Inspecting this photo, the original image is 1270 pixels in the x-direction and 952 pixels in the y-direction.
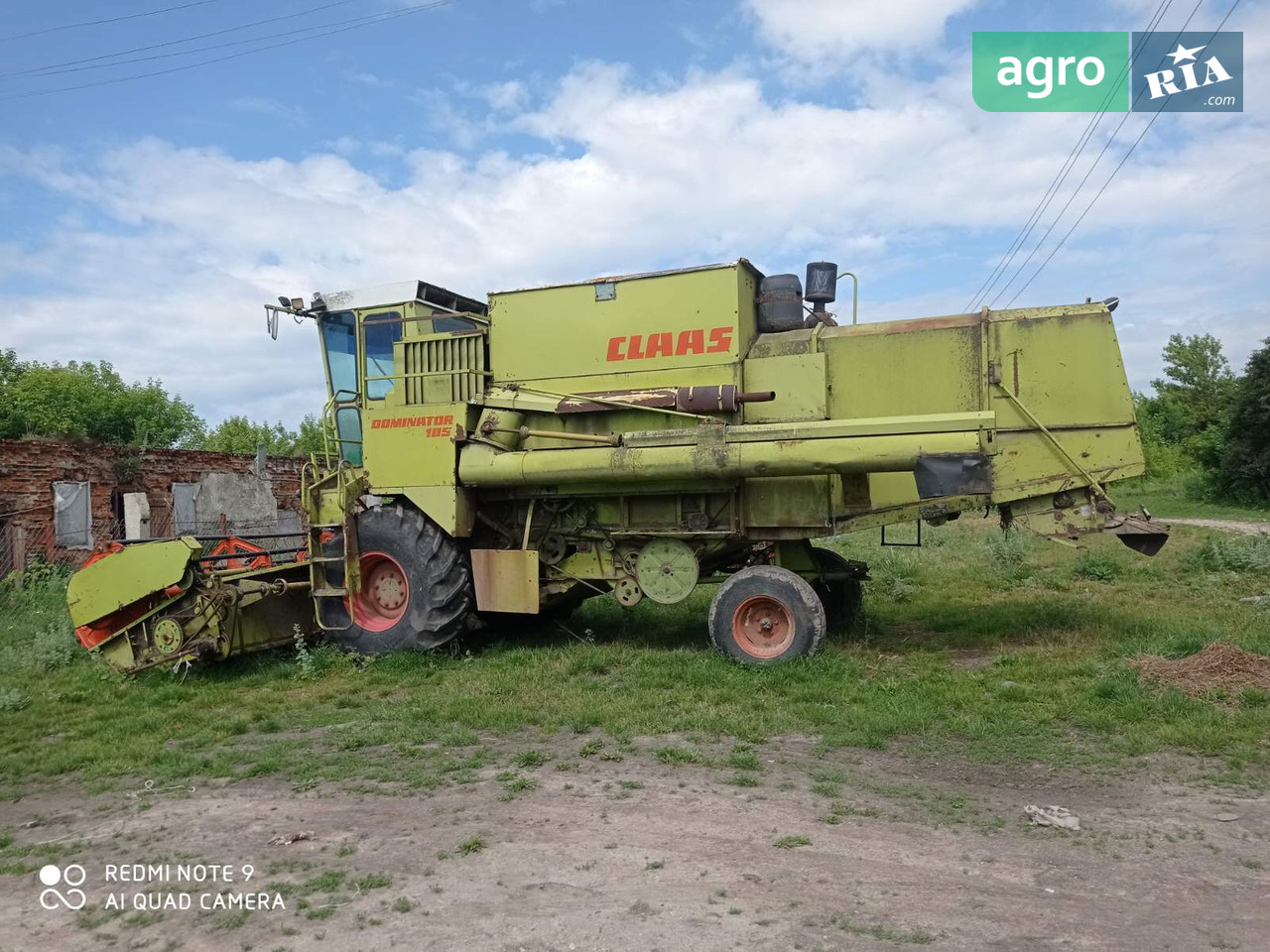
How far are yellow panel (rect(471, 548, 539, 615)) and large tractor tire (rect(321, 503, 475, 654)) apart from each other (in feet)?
0.53

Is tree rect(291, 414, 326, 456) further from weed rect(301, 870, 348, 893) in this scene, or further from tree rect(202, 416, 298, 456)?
weed rect(301, 870, 348, 893)

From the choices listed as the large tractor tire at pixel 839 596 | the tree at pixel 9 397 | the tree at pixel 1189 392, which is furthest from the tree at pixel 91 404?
the tree at pixel 1189 392

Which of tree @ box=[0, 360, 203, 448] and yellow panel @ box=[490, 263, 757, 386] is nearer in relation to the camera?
yellow panel @ box=[490, 263, 757, 386]

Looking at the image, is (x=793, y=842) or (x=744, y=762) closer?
(x=793, y=842)

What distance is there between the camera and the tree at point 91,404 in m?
33.3

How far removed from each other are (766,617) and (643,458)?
166cm

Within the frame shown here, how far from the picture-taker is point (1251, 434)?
89.7ft

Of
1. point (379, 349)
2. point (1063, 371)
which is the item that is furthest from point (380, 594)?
point (1063, 371)

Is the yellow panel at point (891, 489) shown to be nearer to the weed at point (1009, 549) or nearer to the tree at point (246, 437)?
the weed at point (1009, 549)

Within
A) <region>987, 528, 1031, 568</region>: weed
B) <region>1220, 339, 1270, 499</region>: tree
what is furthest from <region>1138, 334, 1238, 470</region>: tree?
<region>987, 528, 1031, 568</region>: weed

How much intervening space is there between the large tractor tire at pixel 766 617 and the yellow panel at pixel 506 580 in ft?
5.78

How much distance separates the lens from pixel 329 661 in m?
8.45

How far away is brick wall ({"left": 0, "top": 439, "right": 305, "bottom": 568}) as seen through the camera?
14375 millimetres

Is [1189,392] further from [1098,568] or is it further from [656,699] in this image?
[656,699]
